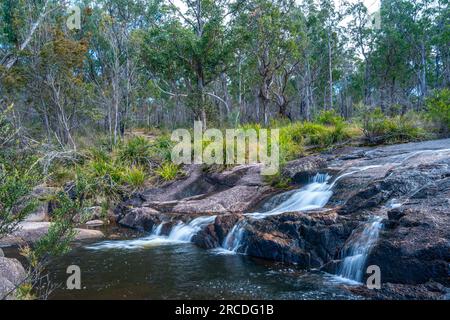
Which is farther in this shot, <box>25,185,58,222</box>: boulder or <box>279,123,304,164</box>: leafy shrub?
<box>279,123,304,164</box>: leafy shrub

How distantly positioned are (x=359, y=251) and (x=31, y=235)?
799cm

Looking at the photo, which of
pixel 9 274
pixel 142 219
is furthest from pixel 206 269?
pixel 142 219

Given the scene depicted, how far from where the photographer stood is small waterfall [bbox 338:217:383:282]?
6211 mm

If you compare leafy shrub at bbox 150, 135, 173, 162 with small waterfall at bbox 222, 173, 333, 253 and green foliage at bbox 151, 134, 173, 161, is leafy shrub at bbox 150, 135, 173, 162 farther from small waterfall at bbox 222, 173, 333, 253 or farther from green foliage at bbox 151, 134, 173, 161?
small waterfall at bbox 222, 173, 333, 253

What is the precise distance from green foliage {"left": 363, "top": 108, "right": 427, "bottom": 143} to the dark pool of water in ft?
26.9

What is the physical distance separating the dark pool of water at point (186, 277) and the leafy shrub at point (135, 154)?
23.6ft

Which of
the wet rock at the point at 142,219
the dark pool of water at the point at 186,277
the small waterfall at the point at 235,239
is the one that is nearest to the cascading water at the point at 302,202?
the small waterfall at the point at 235,239

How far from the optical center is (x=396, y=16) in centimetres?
2933

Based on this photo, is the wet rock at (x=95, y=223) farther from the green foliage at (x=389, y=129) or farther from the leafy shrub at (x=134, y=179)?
the green foliage at (x=389, y=129)

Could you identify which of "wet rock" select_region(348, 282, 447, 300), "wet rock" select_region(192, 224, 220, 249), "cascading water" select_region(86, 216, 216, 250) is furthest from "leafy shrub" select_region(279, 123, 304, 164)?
"wet rock" select_region(348, 282, 447, 300)

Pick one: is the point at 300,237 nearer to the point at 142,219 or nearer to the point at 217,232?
the point at 217,232

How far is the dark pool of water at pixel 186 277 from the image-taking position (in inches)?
233
